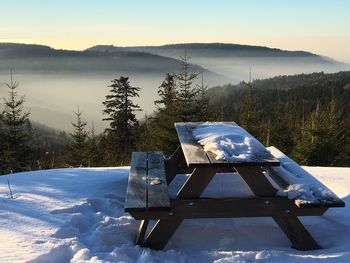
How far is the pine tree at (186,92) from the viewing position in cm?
2266

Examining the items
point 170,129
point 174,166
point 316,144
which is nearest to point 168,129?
Answer: point 170,129

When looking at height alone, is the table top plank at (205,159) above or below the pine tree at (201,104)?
above

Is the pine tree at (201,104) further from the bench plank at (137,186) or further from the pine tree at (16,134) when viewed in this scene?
the bench plank at (137,186)

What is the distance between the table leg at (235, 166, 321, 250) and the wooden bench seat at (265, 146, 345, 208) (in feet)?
0.72

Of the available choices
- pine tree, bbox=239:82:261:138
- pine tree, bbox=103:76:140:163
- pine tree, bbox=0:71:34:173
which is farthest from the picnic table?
pine tree, bbox=103:76:140:163

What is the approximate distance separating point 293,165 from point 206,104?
19.2m

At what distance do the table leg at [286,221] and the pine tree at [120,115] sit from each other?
32.0 m

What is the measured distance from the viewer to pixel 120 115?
3709 centimetres

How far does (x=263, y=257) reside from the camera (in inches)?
141

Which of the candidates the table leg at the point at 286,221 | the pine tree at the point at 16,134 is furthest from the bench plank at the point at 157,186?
the pine tree at the point at 16,134

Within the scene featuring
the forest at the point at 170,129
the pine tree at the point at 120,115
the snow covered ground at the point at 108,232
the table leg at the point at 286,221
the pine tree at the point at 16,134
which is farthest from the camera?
the pine tree at the point at 120,115

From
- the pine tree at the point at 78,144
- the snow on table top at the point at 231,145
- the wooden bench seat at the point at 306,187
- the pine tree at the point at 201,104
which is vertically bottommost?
the pine tree at the point at 78,144

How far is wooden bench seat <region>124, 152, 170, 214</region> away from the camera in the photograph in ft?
12.0

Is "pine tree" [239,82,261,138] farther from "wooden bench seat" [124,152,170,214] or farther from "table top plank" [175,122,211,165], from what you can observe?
"wooden bench seat" [124,152,170,214]
